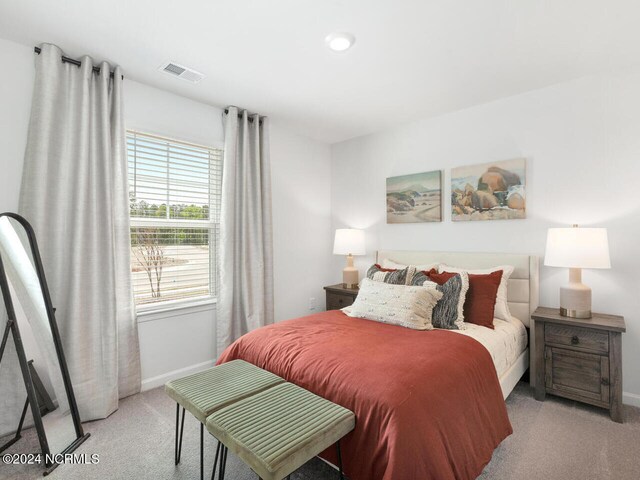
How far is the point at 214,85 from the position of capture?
2846 millimetres

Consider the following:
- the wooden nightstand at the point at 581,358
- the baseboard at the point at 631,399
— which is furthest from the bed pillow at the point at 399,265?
the baseboard at the point at 631,399

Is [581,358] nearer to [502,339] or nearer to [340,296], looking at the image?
[502,339]

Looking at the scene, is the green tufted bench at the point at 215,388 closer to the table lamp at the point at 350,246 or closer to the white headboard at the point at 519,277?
the table lamp at the point at 350,246

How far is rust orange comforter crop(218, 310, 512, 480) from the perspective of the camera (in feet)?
4.57

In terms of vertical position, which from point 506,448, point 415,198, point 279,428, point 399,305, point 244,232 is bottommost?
point 506,448

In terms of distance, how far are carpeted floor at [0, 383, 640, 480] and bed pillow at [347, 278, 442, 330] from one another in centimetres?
87

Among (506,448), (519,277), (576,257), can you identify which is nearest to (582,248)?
(576,257)

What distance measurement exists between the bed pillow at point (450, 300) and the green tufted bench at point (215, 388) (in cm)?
130

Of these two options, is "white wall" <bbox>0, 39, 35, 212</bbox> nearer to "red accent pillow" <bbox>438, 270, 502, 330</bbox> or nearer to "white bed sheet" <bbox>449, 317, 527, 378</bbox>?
"white bed sheet" <bbox>449, 317, 527, 378</bbox>

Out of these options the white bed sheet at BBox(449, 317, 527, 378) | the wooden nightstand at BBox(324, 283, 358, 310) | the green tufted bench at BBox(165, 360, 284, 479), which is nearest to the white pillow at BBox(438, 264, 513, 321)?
the white bed sheet at BBox(449, 317, 527, 378)

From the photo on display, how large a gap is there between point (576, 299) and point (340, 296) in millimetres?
2144

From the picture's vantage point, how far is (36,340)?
2180 millimetres

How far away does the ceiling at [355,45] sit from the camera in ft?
6.27

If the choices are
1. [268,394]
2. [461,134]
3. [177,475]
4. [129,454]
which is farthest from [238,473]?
[461,134]
